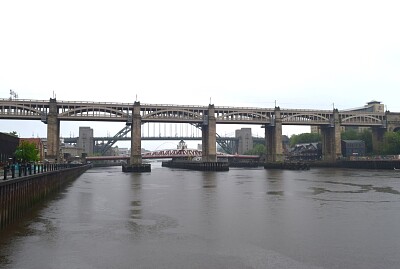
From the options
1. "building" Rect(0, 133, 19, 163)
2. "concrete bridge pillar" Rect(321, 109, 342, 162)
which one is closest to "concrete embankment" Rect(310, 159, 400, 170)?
"concrete bridge pillar" Rect(321, 109, 342, 162)

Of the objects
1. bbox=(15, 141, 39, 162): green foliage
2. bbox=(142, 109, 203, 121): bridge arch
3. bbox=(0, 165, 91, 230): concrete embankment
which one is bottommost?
bbox=(0, 165, 91, 230): concrete embankment

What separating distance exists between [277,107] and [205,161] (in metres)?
28.1

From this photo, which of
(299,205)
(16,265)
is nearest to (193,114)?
(299,205)

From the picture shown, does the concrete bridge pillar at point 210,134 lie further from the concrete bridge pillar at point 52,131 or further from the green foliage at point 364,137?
the green foliage at point 364,137

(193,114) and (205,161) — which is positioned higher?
(193,114)

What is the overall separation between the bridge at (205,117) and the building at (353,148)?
7.25 m

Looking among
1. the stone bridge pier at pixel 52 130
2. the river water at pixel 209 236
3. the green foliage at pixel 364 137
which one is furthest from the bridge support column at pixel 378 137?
the river water at pixel 209 236

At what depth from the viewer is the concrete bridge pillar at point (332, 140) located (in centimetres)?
12581

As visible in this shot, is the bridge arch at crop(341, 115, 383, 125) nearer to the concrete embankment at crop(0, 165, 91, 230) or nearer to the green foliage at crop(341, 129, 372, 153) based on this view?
the green foliage at crop(341, 129, 372, 153)

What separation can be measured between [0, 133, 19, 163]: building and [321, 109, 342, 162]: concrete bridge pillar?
304ft

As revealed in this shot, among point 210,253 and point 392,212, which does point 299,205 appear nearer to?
point 392,212

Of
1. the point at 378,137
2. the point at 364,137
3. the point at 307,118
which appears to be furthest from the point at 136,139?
the point at 364,137

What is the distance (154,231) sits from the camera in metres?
20.5

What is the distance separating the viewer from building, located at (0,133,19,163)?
7300cm
